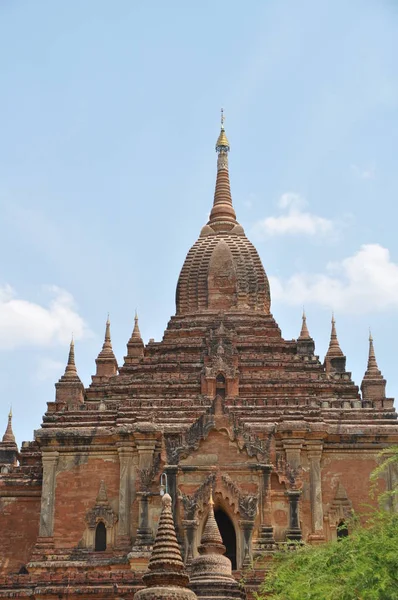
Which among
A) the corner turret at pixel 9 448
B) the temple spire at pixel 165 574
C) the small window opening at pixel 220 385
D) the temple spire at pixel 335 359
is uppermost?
the temple spire at pixel 335 359

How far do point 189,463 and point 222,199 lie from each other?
18823 millimetres

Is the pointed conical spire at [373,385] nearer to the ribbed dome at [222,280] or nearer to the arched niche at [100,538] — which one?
the ribbed dome at [222,280]

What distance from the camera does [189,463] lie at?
1475 inches

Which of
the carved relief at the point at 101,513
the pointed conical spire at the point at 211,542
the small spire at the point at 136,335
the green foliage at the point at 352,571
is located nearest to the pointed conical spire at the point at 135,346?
the small spire at the point at 136,335

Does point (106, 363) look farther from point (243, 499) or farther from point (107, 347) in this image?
point (243, 499)

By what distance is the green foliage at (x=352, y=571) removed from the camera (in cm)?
2133

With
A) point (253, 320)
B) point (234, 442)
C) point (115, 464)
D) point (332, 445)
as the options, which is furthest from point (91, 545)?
point (253, 320)

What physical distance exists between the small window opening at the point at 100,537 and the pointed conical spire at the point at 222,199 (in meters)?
→ 17.5

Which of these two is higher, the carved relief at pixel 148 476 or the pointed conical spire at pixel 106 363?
the pointed conical spire at pixel 106 363

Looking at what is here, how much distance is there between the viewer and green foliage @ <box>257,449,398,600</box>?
21.3 m

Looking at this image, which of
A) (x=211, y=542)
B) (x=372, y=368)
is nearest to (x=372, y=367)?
(x=372, y=368)

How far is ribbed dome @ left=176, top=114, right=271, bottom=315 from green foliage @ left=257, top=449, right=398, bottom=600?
23455 millimetres

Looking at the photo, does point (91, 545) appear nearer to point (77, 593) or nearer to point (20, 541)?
point (20, 541)

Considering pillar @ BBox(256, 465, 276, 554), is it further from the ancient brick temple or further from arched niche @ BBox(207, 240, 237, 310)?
arched niche @ BBox(207, 240, 237, 310)
